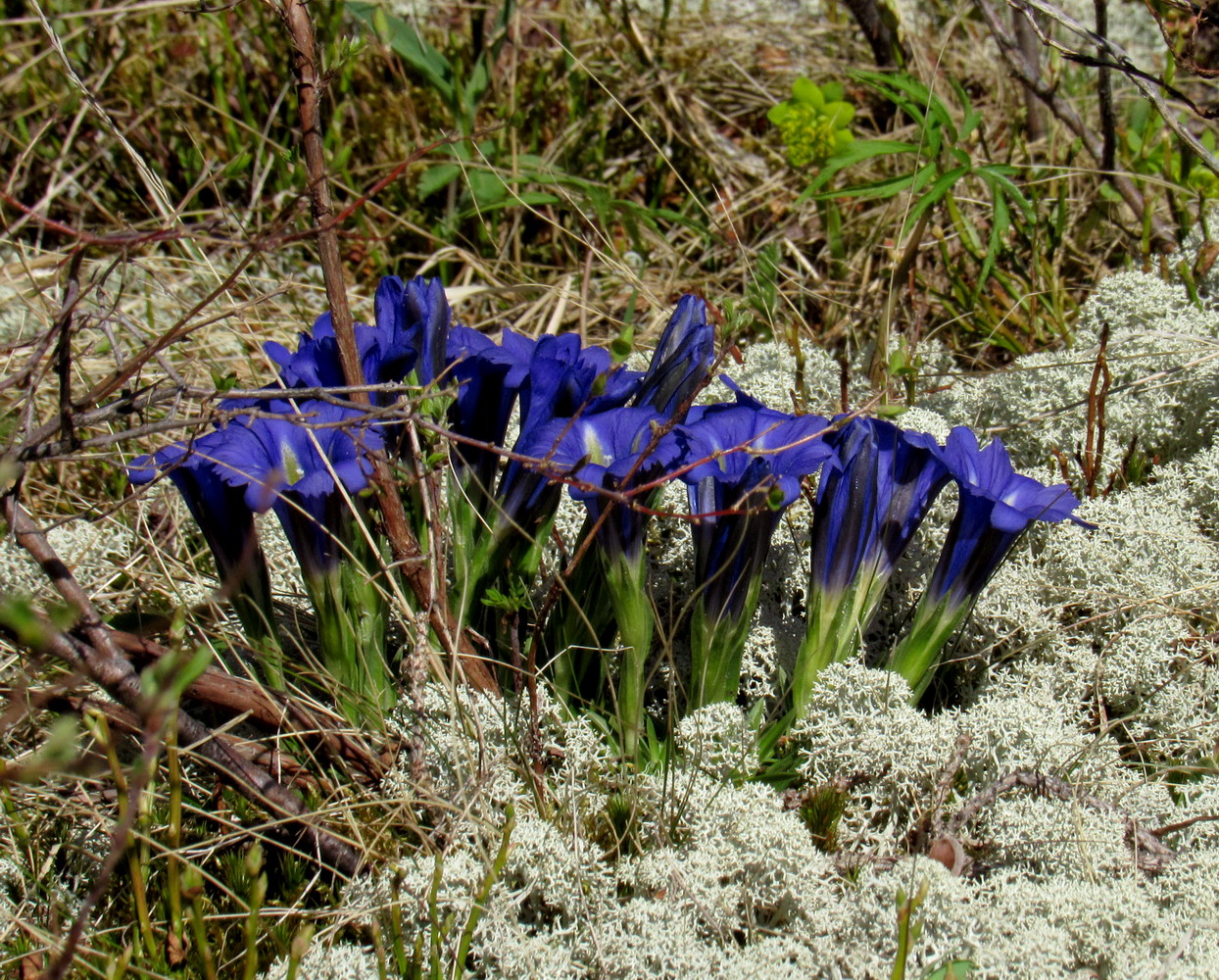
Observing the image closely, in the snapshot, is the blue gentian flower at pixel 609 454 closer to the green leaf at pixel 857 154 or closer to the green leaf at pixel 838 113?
the green leaf at pixel 857 154

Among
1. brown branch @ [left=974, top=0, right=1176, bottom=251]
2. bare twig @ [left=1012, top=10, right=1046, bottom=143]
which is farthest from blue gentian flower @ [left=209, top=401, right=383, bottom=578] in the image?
bare twig @ [left=1012, top=10, right=1046, bottom=143]

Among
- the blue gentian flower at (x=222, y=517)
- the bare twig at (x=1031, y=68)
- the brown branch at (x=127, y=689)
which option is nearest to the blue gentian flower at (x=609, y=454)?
the blue gentian flower at (x=222, y=517)

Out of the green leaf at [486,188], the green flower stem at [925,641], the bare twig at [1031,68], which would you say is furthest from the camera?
the bare twig at [1031,68]

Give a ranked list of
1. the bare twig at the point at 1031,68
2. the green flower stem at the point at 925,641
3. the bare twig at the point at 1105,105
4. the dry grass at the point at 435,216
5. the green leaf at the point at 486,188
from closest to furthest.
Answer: the green flower stem at the point at 925,641 < the dry grass at the point at 435,216 < the bare twig at the point at 1105,105 < the green leaf at the point at 486,188 < the bare twig at the point at 1031,68

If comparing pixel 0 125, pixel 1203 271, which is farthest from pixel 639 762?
pixel 0 125

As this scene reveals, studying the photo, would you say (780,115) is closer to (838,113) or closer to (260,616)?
(838,113)

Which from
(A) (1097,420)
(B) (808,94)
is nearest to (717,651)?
(A) (1097,420)

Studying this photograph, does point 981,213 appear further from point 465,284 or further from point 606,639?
point 606,639
